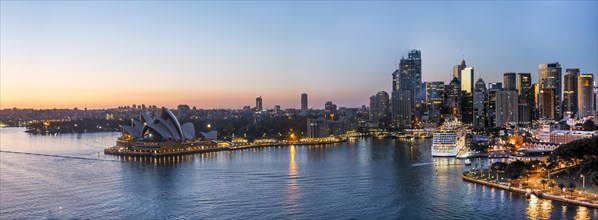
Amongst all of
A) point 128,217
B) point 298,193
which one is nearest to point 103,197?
point 128,217

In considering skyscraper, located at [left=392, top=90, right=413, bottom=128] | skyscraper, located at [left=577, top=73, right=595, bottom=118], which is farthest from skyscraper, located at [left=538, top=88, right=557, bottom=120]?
skyscraper, located at [left=392, top=90, right=413, bottom=128]

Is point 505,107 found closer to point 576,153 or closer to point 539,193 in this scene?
point 576,153

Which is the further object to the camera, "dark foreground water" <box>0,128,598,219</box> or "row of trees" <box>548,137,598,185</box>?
"row of trees" <box>548,137,598,185</box>

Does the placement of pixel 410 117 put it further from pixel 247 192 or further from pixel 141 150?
pixel 247 192

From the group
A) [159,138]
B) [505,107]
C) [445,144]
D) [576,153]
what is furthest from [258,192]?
[505,107]

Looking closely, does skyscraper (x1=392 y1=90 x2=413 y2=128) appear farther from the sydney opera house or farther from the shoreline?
the shoreline
